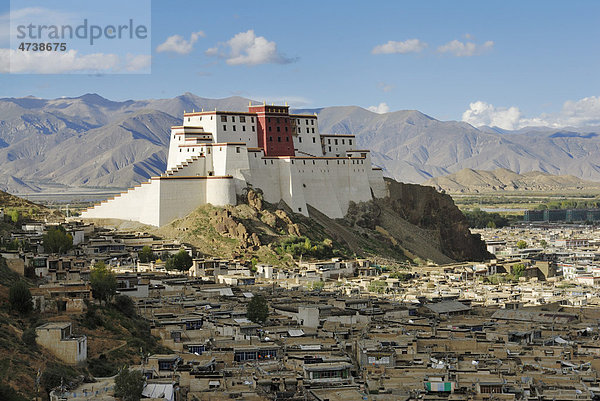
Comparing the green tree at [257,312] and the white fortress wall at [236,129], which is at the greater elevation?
the white fortress wall at [236,129]

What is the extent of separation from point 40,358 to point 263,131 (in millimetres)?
52118

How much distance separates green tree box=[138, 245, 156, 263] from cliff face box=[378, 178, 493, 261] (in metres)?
31.1

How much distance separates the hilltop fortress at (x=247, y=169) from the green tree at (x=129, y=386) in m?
45.5

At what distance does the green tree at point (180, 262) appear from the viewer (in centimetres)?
6183

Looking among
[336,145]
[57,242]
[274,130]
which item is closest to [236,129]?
[274,130]

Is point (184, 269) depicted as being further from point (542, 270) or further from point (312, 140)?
point (542, 270)

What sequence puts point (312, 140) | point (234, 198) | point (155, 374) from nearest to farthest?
point (155, 374), point (234, 198), point (312, 140)

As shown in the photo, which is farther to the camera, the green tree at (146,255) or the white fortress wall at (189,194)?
the white fortress wall at (189,194)

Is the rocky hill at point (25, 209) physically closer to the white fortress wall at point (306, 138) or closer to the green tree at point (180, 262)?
the green tree at point (180, 262)

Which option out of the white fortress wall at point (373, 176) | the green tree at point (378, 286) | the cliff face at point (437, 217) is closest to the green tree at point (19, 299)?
the green tree at point (378, 286)

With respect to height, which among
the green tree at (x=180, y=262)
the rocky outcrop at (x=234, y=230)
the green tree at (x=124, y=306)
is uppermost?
the rocky outcrop at (x=234, y=230)

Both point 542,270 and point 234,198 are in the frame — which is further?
point 542,270

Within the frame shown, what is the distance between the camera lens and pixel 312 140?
86.1 metres

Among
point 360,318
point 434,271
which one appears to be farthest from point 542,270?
point 360,318
